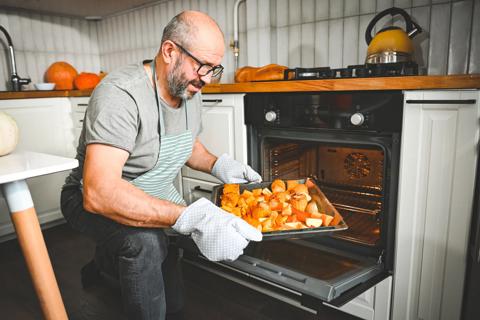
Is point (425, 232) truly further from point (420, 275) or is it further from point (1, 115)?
point (1, 115)

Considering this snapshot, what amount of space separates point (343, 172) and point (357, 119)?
413 mm

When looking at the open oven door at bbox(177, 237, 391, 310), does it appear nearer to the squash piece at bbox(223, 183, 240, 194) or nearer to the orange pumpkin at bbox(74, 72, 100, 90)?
the squash piece at bbox(223, 183, 240, 194)

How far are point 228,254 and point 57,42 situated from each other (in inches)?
120

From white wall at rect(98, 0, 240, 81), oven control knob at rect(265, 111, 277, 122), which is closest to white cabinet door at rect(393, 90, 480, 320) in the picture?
oven control knob at rect(265, 111, 277, 122)

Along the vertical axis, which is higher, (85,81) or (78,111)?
(85,81)

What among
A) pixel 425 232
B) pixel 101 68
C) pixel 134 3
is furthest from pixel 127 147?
pixel 101 68

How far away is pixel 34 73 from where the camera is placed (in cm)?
315

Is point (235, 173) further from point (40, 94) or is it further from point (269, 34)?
point (40, 94)

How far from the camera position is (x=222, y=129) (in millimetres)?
1848

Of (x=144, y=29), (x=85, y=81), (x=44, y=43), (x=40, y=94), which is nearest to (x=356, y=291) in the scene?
(x=40, y=94)

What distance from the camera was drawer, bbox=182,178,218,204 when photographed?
2.02 m

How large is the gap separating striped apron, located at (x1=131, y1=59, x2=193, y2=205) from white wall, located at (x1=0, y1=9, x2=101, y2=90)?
2.30 metres

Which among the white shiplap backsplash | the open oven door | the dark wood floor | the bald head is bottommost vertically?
the dark wood floor

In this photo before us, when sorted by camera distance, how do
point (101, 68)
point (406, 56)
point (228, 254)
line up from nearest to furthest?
1. point (228, 254)
2. point (406, 56)
3. point (101, 68)
